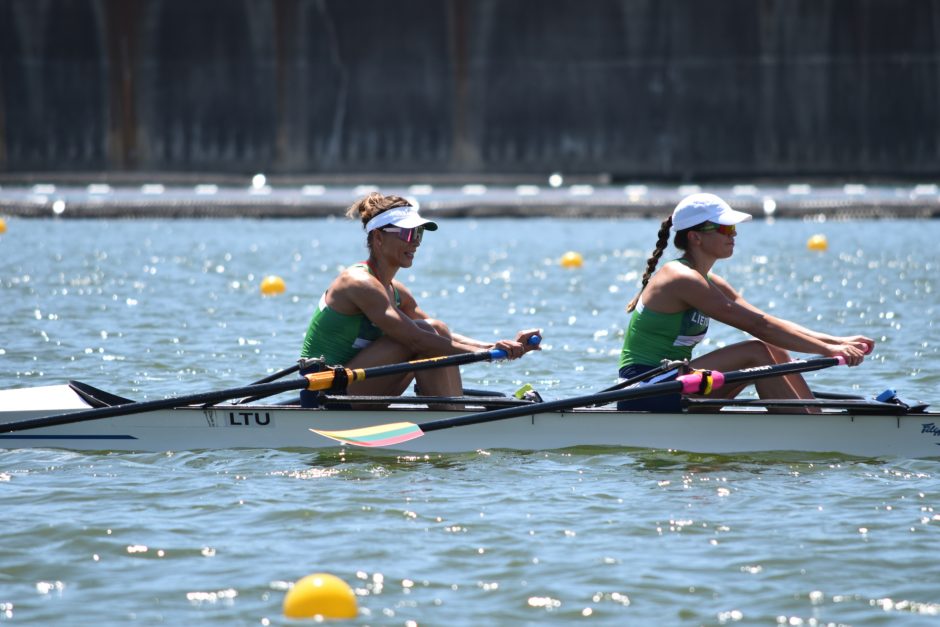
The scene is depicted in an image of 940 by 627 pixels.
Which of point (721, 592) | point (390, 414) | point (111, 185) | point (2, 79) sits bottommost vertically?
point (721, 592)

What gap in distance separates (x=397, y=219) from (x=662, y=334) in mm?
1634

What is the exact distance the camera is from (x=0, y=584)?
5871mm

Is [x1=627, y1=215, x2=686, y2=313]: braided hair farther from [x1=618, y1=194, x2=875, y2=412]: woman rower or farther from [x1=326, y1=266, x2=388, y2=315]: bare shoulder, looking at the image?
[x1=326, y1=266, x2=388, y2=315]: bare shoulder

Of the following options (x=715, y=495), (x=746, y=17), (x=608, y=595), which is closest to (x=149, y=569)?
(x=608, y=595)

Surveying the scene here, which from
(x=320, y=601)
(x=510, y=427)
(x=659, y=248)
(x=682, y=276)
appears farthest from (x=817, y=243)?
(x=320, y=601)

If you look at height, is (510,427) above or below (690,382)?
below

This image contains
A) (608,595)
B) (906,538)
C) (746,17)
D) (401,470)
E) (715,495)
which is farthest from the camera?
(746,17)

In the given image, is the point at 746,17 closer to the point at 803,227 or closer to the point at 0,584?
the point at 803,227

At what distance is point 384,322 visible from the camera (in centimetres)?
801

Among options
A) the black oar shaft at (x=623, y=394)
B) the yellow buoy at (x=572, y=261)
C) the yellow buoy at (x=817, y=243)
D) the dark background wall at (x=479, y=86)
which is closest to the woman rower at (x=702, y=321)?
the black oar shaft at (x=623, y=394)

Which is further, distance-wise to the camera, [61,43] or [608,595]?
[61,43]

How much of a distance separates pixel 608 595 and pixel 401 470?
92.4 inches

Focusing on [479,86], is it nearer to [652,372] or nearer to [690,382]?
[652,372]

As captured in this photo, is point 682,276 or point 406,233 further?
point 406,233
